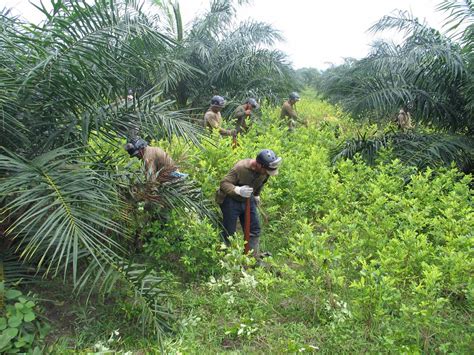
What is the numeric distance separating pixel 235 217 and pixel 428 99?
178 inches

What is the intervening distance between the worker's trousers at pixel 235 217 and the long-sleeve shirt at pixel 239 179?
7 cm

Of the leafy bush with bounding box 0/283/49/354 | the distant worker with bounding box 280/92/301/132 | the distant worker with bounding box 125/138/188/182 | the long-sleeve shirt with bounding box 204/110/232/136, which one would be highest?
the distant worker with bounding box 280/92/301/132

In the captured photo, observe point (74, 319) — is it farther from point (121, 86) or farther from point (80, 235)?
point (121, 86)

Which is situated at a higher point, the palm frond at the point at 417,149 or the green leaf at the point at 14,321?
the palm frond at the point at 417,149

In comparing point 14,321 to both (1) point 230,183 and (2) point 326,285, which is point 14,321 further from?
(2) point 326,285

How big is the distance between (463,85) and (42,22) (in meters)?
6.23

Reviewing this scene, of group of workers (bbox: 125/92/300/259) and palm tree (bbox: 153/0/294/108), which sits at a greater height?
palm tree (bbox: 153/0/294/108)

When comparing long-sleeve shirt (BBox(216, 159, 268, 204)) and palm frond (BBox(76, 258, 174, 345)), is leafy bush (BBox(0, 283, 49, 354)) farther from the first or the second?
long-sleeve shirt (BBox(216, 159, 268, 204))

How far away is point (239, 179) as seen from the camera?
441cm

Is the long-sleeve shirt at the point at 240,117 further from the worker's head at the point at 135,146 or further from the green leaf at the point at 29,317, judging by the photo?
the green leaf at the point at 29,317

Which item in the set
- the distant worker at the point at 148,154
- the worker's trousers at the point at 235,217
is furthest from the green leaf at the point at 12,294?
the worker's trousers at the point at 235,217

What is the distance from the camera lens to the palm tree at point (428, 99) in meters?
6.68

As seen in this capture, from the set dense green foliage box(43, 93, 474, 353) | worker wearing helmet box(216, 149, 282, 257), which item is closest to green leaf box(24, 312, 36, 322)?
dense green foliage box(43, 93, 474, 353)

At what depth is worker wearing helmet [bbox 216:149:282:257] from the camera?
13.5 feet
